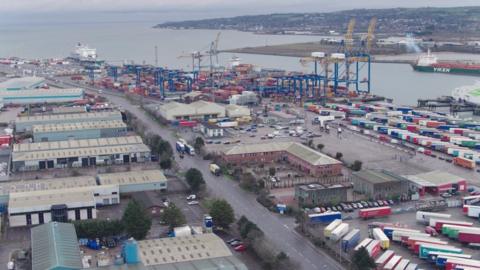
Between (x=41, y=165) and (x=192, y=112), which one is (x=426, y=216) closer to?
(x=41, y=165)

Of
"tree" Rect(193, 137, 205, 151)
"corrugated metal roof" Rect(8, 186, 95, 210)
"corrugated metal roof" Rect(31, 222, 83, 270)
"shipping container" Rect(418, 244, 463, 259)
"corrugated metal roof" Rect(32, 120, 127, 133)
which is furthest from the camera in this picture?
"corrugated metal roof" Rect(32, 120, 127, 133)

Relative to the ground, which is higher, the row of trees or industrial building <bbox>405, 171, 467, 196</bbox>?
the row of trees

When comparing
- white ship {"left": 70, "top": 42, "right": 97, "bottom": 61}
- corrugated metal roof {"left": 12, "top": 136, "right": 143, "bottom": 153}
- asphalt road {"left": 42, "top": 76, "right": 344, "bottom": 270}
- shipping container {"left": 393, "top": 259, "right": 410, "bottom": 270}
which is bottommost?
asphalt road {"left": 42, "top": 76, "right": 344, "bottom": 270}

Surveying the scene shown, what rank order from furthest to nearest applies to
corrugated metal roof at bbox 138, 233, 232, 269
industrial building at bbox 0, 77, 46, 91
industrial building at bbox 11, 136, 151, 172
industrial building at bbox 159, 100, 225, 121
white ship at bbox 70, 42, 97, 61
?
white ship at bbox 70, 42, 97, 61 < industrial building at bbox 0, 77, 46, 91 < industrial building at bbox 159, 100, 225, 121 < industrial building at bbox 11, 136, 151, 172 < corrugated metal roof at bbox 138, 233, 232, 269

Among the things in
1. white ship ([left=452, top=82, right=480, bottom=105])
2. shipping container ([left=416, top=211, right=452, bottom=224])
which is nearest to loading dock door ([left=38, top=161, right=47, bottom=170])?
shipping container ([left=416, top=211, right=452, bottom=224])

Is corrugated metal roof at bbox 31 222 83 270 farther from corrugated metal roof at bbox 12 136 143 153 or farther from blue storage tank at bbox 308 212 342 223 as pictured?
corrugated metal roof at bbox 12 136 143 153

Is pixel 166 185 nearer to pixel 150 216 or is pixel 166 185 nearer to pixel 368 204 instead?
pixel 150 216

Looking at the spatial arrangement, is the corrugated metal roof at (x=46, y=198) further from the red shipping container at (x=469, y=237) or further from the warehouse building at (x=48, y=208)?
the red shipping container at (x=469, y=237)
